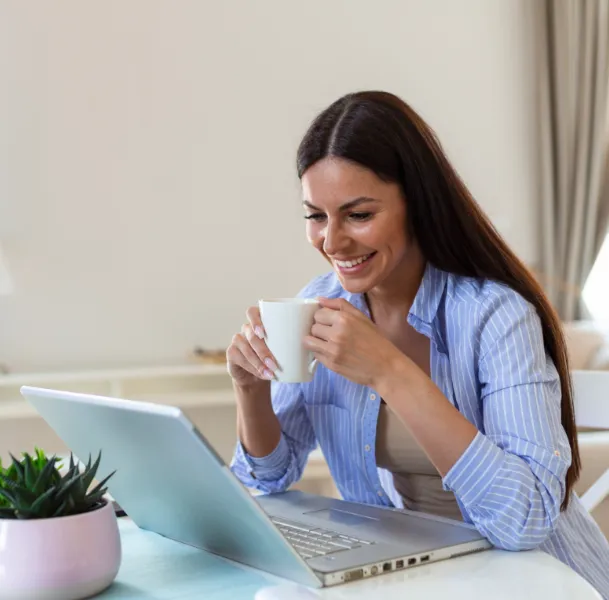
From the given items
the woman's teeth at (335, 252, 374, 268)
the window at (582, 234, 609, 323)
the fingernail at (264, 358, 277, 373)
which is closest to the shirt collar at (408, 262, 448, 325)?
the woman's teeth at (335, 252, 374, 268)

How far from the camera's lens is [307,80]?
3.58 metres

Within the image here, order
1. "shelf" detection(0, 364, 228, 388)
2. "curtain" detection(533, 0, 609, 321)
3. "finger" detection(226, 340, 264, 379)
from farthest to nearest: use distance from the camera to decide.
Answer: "curtain" detection(533, 0, 609, 321) < "shelf" detection(0, 364, 228, 388) < "finger" detection(226, 340, 264, 379)

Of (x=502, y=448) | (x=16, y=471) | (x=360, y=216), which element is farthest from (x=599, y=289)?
(x=16, y=471)

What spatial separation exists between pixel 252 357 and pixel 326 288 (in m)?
0.41

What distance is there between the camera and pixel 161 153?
3320 millimetres

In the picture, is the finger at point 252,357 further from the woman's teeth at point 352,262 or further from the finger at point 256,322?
the woman's teeth at point 352,262

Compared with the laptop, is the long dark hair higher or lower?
higher

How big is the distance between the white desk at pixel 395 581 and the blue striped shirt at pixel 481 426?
73mm

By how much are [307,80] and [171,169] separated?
650 millimetres

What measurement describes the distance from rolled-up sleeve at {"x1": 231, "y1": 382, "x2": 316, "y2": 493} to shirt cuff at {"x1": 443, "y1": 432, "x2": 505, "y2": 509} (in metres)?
0.36

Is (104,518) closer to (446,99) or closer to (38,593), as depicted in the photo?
(38,593)

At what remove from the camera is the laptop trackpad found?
108 centimetres

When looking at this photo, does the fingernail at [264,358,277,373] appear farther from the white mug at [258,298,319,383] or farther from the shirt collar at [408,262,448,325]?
the shirt collar at [408,262,448,325]

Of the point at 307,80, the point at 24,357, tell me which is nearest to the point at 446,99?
the point at 307,80
